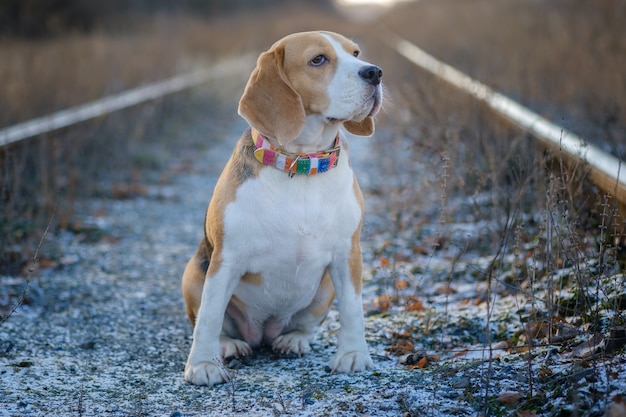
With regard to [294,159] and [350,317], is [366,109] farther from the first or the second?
[350,317]

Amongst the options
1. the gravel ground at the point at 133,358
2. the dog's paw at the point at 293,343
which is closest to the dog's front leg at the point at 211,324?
the gravel ground at the point at 133,358

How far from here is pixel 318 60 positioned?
3.79 meters

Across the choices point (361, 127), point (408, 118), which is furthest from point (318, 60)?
point (408, 118)

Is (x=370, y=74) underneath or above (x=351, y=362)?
above

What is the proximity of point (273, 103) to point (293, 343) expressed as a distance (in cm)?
133

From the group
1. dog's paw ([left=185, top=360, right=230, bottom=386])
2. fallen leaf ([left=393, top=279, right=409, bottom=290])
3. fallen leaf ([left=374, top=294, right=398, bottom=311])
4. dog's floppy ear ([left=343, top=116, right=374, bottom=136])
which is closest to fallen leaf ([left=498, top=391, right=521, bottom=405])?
dog's paw ([left=185, top=360, right=230, bottom=386])

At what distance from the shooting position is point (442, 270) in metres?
5.38

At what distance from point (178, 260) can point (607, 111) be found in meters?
4.60

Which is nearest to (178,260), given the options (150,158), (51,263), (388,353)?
(51,263)

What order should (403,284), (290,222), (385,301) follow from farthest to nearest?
(403,284) < (385,301) < (290,222)

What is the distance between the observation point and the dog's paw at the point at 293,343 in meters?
4.15

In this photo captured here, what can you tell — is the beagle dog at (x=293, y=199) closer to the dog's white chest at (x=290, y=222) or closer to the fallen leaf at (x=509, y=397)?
the dog's white chest at (x=290, y=222)

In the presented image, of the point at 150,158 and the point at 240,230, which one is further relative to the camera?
the point at 150,158

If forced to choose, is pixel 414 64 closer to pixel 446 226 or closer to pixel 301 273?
pixel 446 226
